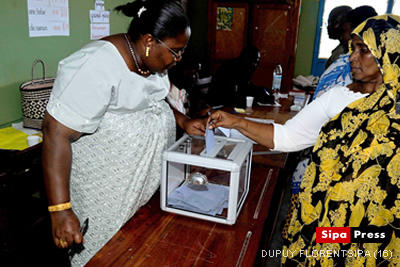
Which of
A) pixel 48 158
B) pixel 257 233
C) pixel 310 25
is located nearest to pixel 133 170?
pixel 48 158

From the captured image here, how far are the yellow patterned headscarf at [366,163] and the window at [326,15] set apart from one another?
495cm

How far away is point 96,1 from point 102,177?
6.43 ft

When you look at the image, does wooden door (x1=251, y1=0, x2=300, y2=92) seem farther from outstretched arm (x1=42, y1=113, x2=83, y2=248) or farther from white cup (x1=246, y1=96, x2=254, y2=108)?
outstretched arm (x1=42, y1=113, x2=83, y2=248)

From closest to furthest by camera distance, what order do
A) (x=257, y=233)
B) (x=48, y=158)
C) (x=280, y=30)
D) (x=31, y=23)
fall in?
(x=48, y=158), (x=257, y=233), (x=31, y=23), (x=280, y=30)

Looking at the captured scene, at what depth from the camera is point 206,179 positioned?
4.31ft

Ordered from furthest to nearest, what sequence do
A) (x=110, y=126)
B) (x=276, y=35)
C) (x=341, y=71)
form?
(x=276, y=35) < (x=341, y=71) < (x=110, y=126)

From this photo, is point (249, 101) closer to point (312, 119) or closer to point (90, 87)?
point (312, 119)

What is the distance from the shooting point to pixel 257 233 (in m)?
1.26

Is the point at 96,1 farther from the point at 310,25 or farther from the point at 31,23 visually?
the point at 310,25

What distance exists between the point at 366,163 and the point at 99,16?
93.6 inches

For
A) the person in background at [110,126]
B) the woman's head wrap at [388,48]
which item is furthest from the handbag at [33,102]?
the woman's head wrap at [388,48]

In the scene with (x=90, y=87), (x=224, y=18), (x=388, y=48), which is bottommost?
(x=90, y=87)

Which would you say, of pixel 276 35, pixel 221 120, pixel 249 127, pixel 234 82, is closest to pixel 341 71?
pixel 249 127

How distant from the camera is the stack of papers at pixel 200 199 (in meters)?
1.32
